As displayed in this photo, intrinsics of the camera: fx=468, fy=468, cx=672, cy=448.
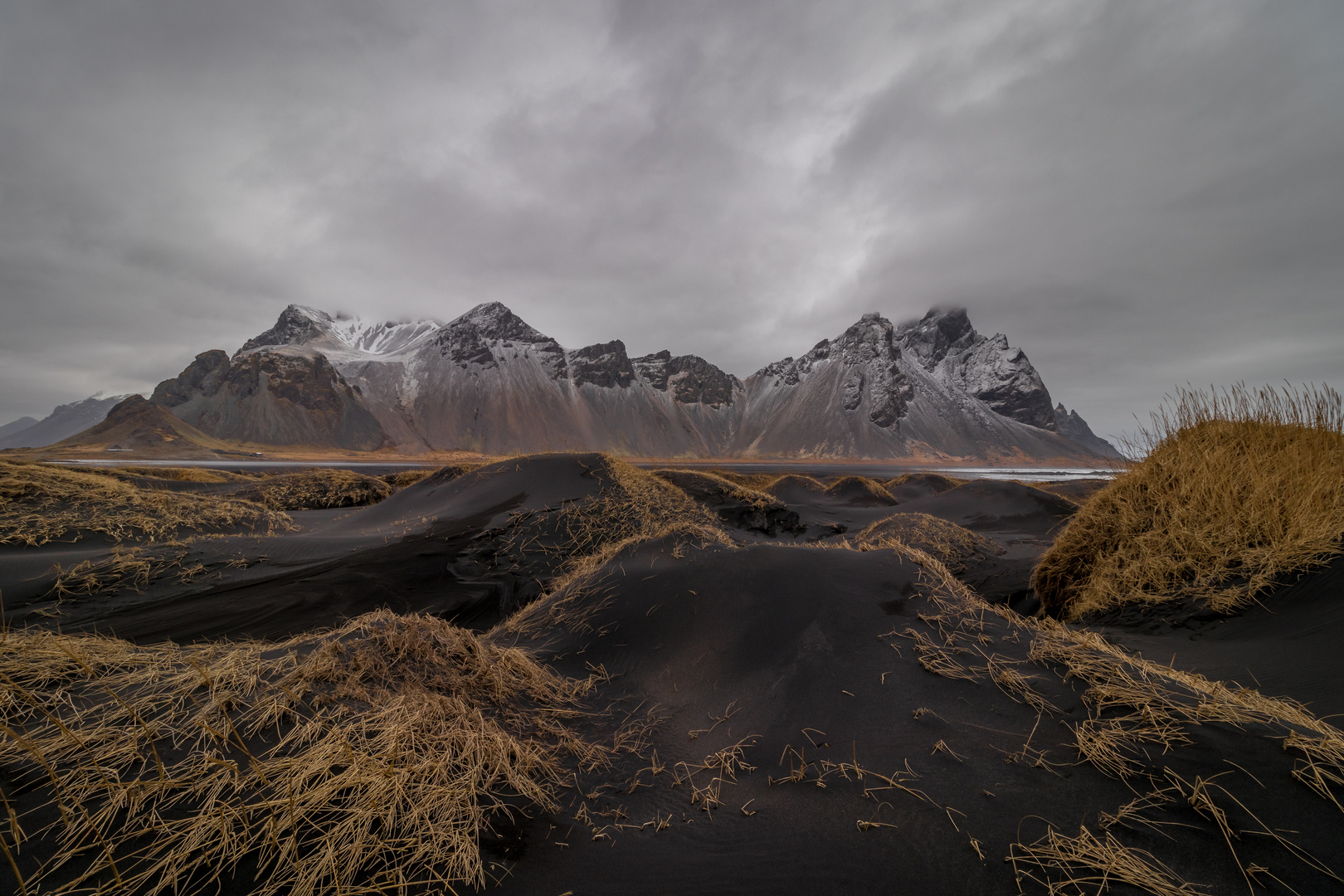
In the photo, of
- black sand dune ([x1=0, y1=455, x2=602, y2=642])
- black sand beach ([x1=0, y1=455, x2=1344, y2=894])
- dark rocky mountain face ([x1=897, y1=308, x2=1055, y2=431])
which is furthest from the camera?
dark rocky mountain face ([x1=897, y1=308, x2=1055, y2=431])

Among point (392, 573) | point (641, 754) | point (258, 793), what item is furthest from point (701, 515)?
point (258, 793)

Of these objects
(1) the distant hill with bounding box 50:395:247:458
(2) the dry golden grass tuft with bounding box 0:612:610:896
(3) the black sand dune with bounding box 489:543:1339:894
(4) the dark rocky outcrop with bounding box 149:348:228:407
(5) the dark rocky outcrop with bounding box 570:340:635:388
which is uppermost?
(5) the dark rocky outcrop with bounding box 570:340:635:388

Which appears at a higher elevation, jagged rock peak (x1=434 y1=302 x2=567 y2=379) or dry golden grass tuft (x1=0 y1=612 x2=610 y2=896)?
jagged rock peak (x1=434 y1=302 x2=567 y2=379)

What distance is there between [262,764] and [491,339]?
558 feet

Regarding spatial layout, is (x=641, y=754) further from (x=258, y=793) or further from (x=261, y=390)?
(x=261, y=390)

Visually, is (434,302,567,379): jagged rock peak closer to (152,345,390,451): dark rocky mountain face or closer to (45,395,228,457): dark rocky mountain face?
(152,345,390,451): dark rocky mountain face

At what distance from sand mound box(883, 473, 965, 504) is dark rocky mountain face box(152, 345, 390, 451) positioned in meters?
122

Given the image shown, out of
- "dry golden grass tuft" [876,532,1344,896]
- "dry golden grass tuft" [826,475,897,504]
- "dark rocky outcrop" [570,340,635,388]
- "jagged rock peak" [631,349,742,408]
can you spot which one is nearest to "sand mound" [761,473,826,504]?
"dry golden grass tuft" [826,475,897,504]

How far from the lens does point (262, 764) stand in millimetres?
2312

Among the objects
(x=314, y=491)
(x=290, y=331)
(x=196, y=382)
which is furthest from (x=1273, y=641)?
(x=290, y=331)

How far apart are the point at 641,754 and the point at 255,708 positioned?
8.39ft

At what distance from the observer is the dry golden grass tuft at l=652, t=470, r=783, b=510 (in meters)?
17.5

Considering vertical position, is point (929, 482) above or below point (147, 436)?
below

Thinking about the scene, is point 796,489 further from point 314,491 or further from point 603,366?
point 603,366
